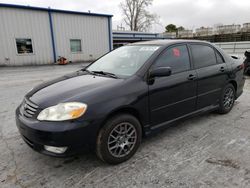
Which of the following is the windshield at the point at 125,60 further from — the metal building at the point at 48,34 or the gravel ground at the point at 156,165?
the metal building at the point at 48,34

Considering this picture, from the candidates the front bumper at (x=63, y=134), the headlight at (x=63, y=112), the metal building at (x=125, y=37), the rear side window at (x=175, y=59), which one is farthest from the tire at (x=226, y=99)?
the metal building at (x=125, y=37)

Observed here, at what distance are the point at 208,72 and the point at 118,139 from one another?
84.8 inches

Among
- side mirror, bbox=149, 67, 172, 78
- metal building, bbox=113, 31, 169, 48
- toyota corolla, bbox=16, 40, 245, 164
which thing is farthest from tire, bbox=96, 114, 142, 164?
metal building, bbox=113, 31, 169, 48

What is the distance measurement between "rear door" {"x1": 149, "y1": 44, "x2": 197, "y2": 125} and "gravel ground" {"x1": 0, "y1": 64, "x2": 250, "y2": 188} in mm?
453

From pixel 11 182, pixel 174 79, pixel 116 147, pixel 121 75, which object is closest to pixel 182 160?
pixel 116 147

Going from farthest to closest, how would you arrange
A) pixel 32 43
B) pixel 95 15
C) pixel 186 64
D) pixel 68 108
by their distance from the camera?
pixel 95 15, pixel 32 43, pixel 186 64, pixel 68 108

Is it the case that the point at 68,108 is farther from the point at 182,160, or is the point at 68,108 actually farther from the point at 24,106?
the point at 182,160

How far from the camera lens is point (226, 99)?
4113mm

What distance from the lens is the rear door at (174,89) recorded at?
2.83m

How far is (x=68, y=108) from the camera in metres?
2.20

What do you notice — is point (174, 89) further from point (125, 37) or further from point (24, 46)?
point (125, 37)

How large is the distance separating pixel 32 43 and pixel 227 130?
51.7 feet

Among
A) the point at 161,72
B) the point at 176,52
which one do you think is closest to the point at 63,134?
the point at 161,72

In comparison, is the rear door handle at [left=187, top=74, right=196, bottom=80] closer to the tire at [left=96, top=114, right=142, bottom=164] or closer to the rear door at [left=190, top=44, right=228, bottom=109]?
the rear door at [left=190, top=44, right=228, bottom=109]
